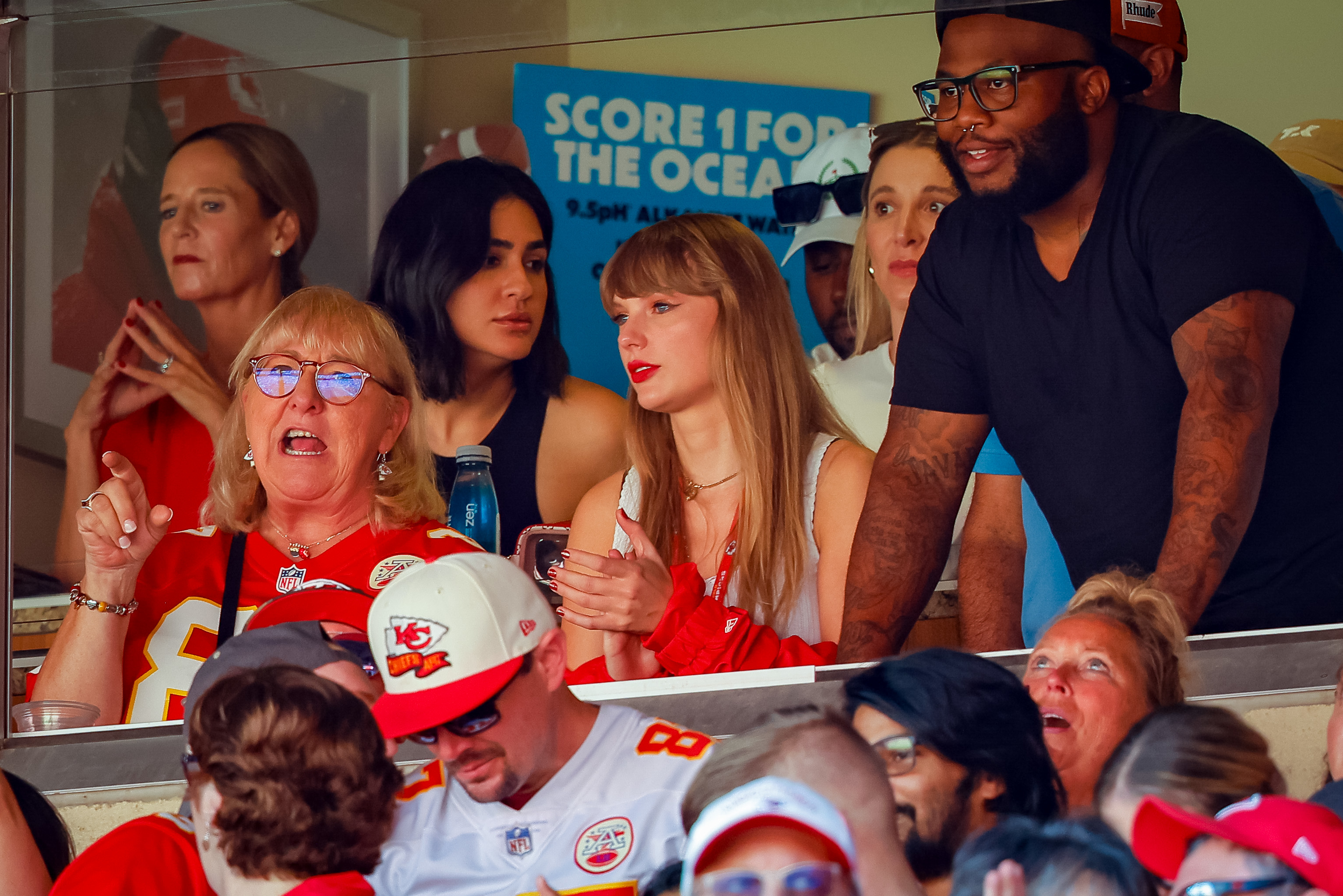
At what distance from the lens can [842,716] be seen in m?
2.71

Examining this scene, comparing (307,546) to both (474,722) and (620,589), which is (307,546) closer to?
(620,589)

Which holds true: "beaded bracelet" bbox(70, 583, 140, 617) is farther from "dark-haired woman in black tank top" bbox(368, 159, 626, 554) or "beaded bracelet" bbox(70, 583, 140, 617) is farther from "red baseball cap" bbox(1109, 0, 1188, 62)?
"red baseball cap" bbox(1109, 0, 1188, 62)

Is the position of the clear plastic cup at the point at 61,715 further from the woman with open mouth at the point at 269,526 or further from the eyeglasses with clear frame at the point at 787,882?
the eyeglasses with clear frame at the point at 787,882

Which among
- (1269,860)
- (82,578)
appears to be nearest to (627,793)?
(1269,860)

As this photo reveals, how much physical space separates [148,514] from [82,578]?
1.11 ft

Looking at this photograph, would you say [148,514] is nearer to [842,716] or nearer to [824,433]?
[824,433]

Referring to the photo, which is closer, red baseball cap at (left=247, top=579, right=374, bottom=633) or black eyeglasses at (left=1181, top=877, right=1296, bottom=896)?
black eyeglasses at (left=1181, top=877, right=1296, bottom=896)

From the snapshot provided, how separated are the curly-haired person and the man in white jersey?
9 centimetres

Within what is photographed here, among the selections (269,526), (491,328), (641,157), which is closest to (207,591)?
(269,526)

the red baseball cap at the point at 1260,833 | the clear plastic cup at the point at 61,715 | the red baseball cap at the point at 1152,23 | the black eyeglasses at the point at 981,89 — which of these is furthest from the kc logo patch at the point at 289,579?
the red baseball cap at the point at 1152,23

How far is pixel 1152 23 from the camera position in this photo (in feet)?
12.4

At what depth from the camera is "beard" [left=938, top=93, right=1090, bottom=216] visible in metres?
3.74

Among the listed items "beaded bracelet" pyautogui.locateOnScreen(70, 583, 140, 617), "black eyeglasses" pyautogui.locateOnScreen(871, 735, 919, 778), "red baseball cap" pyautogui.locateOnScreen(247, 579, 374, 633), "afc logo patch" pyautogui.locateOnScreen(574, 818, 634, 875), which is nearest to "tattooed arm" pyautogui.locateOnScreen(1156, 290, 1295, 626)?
"black eyeglasses" pyautogui.locateOnScreen(871, 735, 919, 778)

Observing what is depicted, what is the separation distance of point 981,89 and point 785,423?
1004 millimetres
